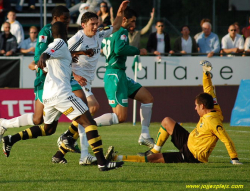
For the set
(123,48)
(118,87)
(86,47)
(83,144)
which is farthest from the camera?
(118,87)

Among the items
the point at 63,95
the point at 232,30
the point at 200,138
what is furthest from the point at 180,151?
the point at 232,30

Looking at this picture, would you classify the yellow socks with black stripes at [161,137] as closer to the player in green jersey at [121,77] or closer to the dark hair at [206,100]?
the dark hair at [206,100]

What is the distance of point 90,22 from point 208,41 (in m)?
9.53

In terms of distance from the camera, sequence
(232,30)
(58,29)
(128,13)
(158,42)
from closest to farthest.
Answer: (58,29) → (128,13) → (158,42) → (232,30)

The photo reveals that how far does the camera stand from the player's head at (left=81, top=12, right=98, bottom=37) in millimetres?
8688

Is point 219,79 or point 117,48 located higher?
point 117,48

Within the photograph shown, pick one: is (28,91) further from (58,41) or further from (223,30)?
(223,30)

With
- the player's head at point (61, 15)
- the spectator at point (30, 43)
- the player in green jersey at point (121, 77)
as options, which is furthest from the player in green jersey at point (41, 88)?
the spectator at point (30, 43)

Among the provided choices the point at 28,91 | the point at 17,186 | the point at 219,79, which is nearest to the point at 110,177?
the point at 17,186

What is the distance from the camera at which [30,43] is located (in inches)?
684

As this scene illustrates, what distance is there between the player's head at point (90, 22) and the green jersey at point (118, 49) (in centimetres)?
129

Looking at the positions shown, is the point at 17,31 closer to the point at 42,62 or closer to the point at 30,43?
the point at 30,43

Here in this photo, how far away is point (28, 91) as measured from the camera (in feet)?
52.5

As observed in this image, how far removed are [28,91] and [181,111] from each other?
447cm
